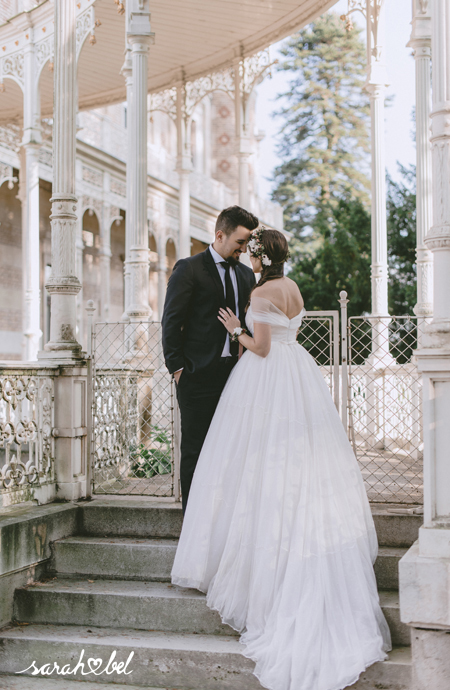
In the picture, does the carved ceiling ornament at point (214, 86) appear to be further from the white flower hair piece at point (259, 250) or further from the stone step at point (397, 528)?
the stone step at point (397, 528)

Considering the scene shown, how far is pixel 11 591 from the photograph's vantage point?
14.3 feet

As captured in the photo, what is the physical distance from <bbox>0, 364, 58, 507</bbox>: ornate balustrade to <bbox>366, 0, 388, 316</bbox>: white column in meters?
5.08

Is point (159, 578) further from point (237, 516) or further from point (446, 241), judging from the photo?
point (446, 241)

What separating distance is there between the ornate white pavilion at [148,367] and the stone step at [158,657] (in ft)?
0.04

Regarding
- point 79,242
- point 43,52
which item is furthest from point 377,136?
point 79,242

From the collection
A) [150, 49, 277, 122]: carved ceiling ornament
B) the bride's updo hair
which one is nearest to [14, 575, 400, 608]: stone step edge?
the bride's updo hair

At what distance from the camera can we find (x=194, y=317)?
4.30 m

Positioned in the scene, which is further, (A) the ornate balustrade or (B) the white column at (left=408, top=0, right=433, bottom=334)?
(B) the white column at (left=408, top=0, right=433, bottom=334)

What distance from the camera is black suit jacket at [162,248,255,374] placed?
4188mm

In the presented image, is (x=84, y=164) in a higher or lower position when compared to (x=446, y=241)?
higher

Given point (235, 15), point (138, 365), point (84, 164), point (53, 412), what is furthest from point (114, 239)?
point (53, 412)

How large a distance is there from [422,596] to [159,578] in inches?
68.8

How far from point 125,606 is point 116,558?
0.46 metres

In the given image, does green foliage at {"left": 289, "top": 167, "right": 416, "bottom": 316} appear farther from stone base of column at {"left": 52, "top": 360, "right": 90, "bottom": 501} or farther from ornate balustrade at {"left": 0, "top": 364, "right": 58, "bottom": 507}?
ornate balustrade at {"left": 0, "top": 364, "right": 58, "bottom": 507}
